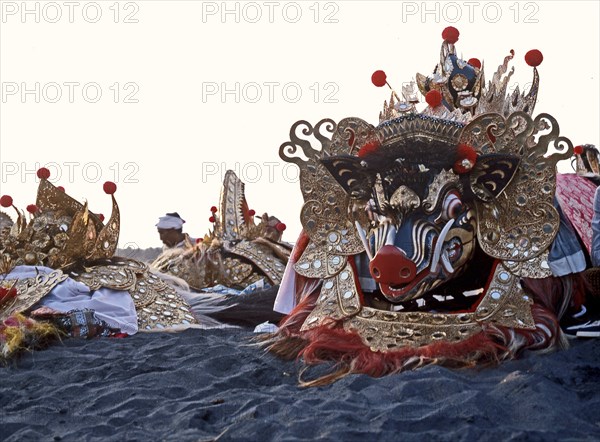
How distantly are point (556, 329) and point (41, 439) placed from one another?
9.46 feet

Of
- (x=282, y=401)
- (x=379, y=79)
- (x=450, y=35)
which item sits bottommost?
(x=282, y=401)

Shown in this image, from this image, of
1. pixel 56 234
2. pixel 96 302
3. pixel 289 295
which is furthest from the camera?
pixel 56 234

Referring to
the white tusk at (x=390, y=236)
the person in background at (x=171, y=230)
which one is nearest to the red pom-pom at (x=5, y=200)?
the white tusk at (x=390, y=236)

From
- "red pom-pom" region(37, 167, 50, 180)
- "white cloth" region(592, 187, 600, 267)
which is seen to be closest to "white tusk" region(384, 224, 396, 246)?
"white cloth" region(592, 187, 600, 267)

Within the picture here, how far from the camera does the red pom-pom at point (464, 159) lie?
19.9ft

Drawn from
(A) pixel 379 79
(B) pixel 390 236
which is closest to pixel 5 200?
(A) pixel 379 79

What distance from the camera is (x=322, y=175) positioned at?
22.2ft

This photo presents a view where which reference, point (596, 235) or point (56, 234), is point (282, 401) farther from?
point (56, 234)

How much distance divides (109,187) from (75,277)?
0.95 metres

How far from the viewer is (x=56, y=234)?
28.9ft

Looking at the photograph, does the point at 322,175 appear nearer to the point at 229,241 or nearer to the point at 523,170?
the point at 523,170

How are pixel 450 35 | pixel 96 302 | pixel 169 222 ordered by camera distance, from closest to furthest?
1. pixel 450 35
2. pixel 96 302
3. pixel 169 222

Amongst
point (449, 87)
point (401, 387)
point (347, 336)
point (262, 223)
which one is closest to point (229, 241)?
point (262, 223)

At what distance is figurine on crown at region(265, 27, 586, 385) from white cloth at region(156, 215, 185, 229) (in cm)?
996
